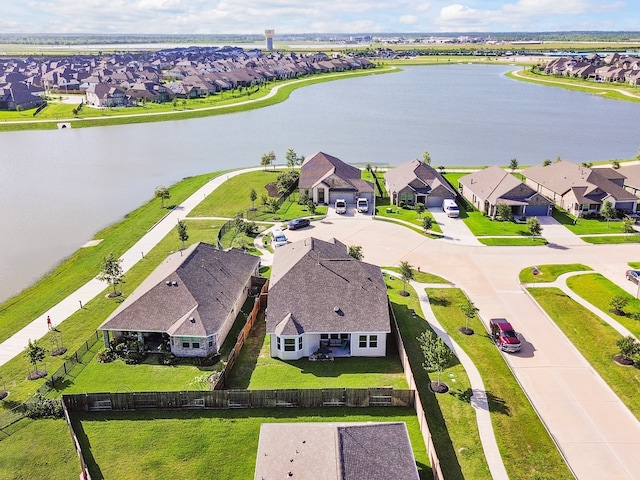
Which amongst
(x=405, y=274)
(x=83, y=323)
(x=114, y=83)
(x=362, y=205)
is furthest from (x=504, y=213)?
(x=114, y=83)

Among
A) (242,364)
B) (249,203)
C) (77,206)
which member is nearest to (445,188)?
(249,203)

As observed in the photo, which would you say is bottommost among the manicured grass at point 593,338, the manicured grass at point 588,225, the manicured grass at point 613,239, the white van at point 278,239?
the manicured grass at point 593,338

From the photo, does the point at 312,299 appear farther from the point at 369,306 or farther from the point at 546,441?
the point at 546,441

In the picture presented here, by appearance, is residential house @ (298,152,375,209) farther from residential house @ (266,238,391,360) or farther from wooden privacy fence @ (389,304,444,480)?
wooden privacy fence @ (389,304,444,480)

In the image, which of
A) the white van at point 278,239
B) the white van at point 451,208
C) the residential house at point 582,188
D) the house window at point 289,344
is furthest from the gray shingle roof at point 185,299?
the residential house at point 582,188

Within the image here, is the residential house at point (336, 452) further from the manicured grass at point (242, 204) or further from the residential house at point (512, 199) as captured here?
the residential house at point (512, 199)

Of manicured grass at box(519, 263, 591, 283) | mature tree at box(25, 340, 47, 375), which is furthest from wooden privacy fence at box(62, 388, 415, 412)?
manicured grass at box(519, 263, 591, 283)

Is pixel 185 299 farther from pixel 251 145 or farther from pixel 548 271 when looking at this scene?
pixel 251 145
